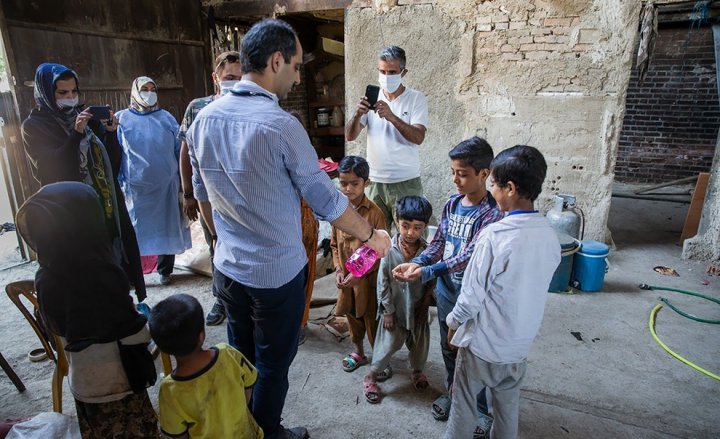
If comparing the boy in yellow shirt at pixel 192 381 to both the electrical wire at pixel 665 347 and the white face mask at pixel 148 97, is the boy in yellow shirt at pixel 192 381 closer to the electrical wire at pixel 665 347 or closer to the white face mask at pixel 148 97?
the white face mask at pixel 148 97

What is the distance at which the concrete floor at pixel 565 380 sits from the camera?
2.44 meters

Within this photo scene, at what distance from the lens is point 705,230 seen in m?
4.79

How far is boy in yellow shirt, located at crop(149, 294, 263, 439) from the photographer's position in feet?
5.20

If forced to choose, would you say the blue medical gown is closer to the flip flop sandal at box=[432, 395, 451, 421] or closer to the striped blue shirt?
the striped blue shirt

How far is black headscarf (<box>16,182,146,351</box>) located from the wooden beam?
4.25 m

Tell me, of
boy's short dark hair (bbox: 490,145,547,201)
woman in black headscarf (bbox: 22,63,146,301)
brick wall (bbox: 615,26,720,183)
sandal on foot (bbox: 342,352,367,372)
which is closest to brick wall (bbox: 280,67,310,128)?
woman in black headscarf (bbox: 22,63,146,301)

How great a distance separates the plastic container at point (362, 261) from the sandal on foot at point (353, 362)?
30.1 inches

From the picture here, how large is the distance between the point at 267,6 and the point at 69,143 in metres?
3.43

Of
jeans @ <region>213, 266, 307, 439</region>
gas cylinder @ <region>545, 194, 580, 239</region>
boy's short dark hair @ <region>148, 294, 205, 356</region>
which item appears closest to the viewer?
boy's short dark hair @ <region>148, 294, 205, 356</region>

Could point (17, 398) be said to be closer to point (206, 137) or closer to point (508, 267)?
point (206, 137)

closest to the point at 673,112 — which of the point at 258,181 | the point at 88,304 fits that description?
the point at 258,181

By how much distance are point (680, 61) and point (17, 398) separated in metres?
10.8

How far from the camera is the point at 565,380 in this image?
2834mm

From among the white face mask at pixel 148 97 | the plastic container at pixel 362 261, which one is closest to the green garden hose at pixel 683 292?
the plastic container at pixel 362 261
